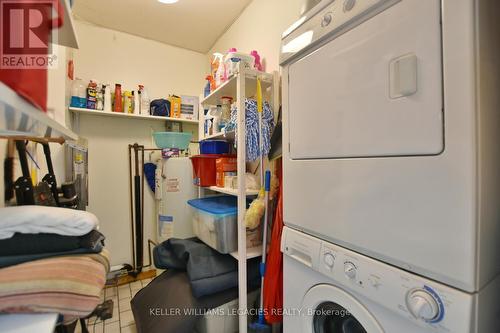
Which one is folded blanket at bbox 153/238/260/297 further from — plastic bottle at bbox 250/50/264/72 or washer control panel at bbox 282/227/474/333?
plastic bottle at bbox 250/50/264/72

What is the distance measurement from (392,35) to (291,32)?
511mm

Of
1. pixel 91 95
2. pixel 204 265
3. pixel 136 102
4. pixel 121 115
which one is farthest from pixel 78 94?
pixel 204 265

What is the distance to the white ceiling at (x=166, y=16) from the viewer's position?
6.57ft

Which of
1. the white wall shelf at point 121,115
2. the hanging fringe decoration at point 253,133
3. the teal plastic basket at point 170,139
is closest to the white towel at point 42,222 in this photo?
the hanging fringe decoration at point 253,133

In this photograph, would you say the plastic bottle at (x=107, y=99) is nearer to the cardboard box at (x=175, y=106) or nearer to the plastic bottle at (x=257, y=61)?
the cardboard box at (x=175, y=106)

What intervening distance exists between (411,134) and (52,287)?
39.3 inches

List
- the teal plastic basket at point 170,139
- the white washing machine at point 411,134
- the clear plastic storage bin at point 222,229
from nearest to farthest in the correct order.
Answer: the white washing machine at point 411,134, the clear plastic storage bin at point 222,229, the teal plastic basket at point 170,139

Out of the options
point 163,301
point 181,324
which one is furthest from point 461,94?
point 163,301

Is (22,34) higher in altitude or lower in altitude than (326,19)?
lower

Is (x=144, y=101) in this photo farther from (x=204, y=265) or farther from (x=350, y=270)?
(x=350, y=270)

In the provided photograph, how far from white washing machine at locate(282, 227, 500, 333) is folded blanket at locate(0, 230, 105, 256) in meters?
0.78

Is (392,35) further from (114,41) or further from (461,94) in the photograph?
(114,41)

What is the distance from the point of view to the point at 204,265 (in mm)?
1540

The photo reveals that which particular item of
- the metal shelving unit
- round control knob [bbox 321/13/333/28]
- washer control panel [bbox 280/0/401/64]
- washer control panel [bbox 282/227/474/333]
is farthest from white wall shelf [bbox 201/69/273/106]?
washer control panel [bbox 282/227/474/333]
